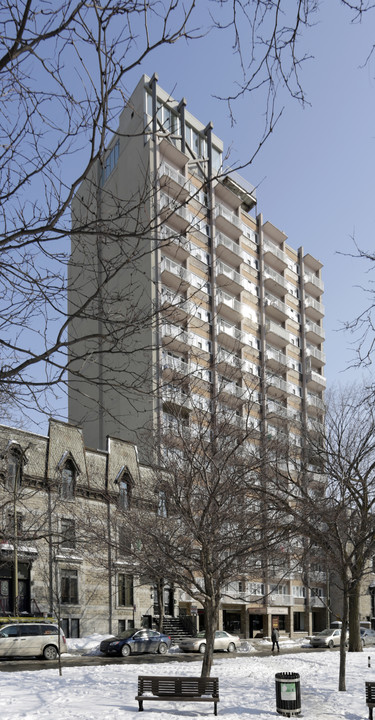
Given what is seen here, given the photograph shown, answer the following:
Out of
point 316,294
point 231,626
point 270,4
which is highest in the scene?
point 316,294

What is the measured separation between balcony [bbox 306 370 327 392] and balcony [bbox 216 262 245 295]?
13.9m

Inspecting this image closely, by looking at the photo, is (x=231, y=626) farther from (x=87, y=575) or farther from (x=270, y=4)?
(x=270, y=4)

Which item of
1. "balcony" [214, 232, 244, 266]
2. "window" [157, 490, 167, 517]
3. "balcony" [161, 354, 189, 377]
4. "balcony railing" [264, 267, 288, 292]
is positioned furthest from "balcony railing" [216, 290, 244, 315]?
"window" [157, 490, 167, 517]

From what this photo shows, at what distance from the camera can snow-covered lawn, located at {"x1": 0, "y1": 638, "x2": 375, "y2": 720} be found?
14.9 metres

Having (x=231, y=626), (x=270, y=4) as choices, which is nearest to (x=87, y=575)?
(x=231, y=626)

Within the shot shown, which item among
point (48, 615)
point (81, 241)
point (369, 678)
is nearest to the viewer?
point (81, 241)

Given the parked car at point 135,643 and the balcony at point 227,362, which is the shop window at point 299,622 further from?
the parked car at point 135,643

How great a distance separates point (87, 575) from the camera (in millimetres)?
43812

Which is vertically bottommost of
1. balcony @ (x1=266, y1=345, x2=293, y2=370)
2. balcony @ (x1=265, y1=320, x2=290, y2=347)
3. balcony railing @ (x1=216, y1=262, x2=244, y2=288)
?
balcony @ (x1=266, y1=345, x2=293, y2=370)

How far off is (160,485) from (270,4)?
18.9 m

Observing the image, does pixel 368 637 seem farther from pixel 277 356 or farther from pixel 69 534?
pixel 277 356

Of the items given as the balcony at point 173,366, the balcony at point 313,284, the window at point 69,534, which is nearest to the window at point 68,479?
the window at point 69,534

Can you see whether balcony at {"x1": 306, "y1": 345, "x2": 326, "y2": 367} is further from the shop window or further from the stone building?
the stone building

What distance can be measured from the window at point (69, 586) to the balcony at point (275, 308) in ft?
122
